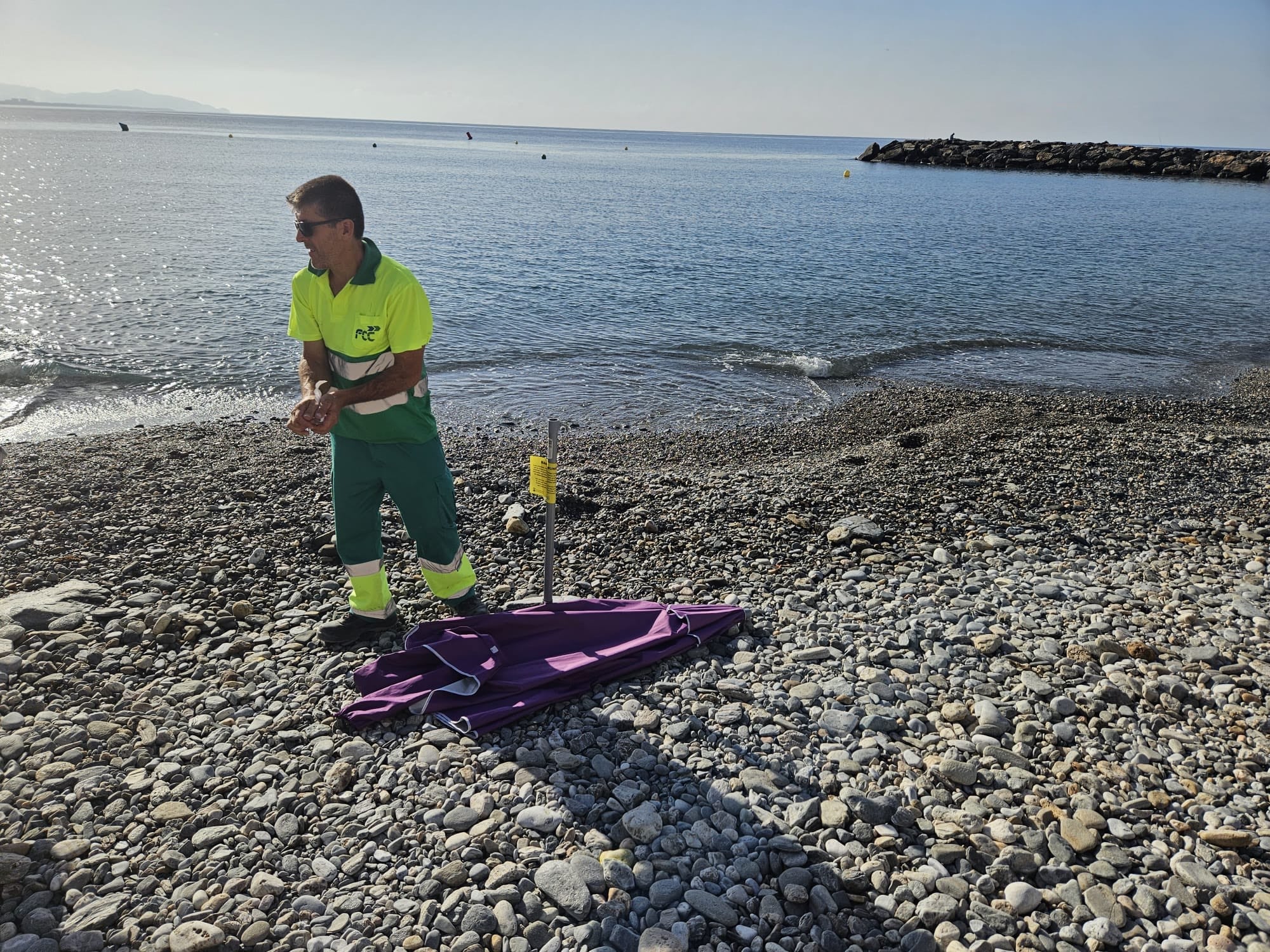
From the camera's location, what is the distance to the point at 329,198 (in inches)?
184

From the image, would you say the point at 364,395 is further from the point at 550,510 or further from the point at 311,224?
the point at 550,510

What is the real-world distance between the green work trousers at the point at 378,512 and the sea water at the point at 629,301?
6.80 metres

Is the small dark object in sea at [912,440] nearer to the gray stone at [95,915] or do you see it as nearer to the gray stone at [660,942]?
the gray stone at [660,942]

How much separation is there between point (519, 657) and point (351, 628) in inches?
50.9

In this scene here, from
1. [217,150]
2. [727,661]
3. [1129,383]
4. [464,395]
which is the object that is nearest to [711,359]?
[464,395]

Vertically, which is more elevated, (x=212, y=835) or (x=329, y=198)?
(x=329, y=198)

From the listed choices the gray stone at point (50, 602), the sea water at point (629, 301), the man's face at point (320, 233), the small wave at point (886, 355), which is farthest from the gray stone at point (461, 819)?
the small wave at point (886, 355)

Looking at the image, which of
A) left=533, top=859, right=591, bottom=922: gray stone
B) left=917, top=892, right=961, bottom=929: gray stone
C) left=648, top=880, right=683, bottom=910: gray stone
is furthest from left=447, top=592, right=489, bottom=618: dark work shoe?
left=917, top=892, right=961, bottom=929: gray stone

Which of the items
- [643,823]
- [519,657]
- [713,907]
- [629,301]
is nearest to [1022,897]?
[713,907]

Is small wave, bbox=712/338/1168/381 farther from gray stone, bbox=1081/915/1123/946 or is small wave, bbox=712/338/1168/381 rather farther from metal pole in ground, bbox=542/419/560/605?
gray stone, bbox=1081/915/1123/946

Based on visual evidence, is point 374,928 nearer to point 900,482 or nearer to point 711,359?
point 900,482

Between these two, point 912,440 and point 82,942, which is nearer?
point 82,942

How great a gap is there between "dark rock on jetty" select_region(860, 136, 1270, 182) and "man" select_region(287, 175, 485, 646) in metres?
108

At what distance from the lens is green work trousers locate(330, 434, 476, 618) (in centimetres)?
523
